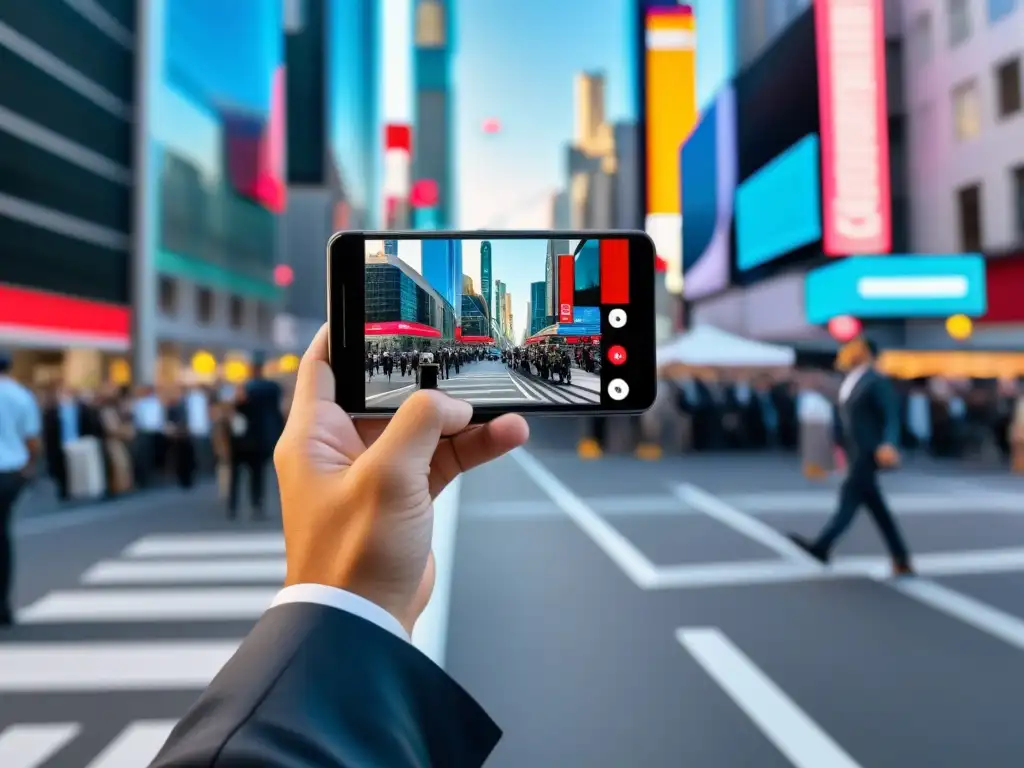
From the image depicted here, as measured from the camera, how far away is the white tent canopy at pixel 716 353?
16016 mm

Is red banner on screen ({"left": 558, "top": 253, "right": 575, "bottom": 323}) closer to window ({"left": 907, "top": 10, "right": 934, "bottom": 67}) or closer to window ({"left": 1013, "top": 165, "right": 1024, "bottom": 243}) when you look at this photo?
window ({"left": 1013, "top": 165, "right": 1024, "bottom": 243})

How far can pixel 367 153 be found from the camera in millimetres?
83125

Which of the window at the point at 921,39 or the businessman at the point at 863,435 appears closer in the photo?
the businessman at the point at 863,435

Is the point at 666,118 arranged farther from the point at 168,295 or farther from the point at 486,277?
the point at 486,277

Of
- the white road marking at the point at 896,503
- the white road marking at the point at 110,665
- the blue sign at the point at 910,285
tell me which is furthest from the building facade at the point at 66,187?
the blue sign at the point at 910,285

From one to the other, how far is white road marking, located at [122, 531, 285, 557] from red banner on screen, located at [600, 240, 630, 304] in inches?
245

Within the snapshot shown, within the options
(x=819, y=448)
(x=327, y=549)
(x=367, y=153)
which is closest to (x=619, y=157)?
(x=367, y=153)

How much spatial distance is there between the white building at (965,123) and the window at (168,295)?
30.9 m

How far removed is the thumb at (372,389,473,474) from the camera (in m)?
1.13

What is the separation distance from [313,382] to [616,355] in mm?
624

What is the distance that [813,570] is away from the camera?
6.21 metres

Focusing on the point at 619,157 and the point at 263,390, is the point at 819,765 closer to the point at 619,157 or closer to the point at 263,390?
the point at 263,390

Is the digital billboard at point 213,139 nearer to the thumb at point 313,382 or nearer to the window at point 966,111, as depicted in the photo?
the window at point 966,111

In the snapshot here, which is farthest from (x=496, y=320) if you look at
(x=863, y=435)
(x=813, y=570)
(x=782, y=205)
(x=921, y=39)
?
(x=921, y=39)
